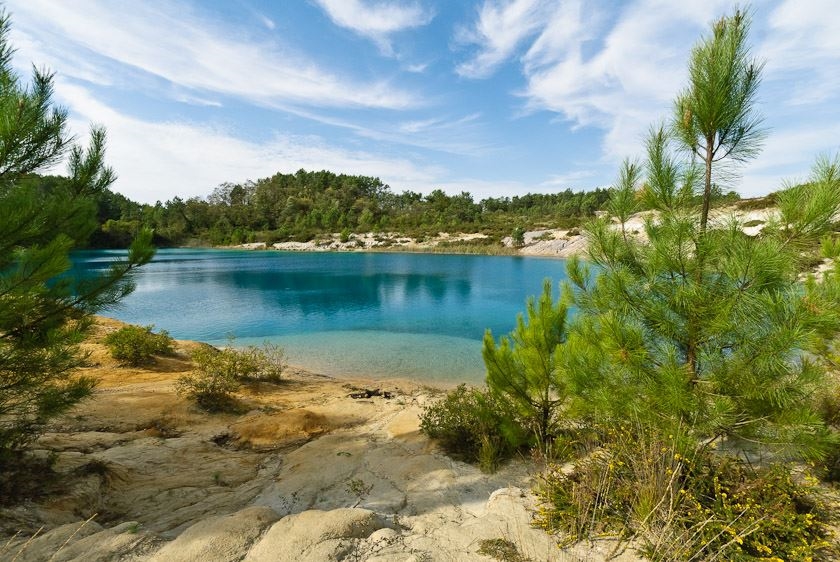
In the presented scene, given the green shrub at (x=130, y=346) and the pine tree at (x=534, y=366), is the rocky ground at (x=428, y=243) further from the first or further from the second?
the green shrub at (x=130, y=346)

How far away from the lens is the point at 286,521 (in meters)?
3.14

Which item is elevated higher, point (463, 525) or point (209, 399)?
point (463, 525)

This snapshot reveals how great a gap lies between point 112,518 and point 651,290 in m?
6.00

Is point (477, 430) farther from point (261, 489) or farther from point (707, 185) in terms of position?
point (707, 185)

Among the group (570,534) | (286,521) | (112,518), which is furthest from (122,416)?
(570,534)

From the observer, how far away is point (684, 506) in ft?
10.3

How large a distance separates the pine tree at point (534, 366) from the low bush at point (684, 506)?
1.60 m

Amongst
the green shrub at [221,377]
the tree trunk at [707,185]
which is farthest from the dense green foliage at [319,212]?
the tree trunk at [707,185]

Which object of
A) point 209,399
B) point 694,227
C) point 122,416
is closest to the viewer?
point 694,227

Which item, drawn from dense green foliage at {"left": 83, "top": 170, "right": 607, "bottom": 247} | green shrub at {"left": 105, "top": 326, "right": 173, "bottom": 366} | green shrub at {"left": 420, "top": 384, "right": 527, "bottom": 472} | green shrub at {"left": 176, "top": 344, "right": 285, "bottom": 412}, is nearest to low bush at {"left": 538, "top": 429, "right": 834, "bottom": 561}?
green shrub at {"left": 420, "top": 384, "right": 527, "bottom": 472}

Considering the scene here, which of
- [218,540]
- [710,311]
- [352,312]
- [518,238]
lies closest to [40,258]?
[218,540]

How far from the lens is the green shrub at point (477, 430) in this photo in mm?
5551

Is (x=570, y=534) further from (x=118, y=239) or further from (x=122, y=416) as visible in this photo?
(x=118, y=239)

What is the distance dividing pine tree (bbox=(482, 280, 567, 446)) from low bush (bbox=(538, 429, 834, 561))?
1.60 m
